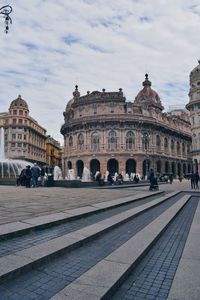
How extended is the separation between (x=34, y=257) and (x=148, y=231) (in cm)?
299

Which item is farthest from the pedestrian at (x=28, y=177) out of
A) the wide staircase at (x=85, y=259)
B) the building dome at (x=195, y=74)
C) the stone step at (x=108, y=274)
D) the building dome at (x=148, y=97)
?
the building dome at (x=148, y=97)

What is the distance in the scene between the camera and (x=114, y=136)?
5178 cm

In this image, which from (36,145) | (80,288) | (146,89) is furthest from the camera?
(36,145)

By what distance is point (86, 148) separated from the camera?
173 ft

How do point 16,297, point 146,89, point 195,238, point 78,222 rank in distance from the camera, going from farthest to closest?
point 146,89 → point 78,222 → point 195,238 → point 16,297

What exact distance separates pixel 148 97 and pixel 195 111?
15.1 meters

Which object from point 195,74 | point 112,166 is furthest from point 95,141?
point 195,74

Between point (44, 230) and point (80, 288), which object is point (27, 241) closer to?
point (44, 230)

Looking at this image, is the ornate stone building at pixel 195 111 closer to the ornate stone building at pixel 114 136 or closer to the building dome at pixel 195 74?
the building dome at pixel 195 74

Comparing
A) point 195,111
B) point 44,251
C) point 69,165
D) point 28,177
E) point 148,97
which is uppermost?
point 148,97

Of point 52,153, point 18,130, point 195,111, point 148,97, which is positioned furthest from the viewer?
point 52,153

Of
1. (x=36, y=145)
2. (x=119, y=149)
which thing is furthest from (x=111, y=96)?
(x=36, y=145)

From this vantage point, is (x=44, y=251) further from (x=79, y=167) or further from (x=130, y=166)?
(x=79, y=167)

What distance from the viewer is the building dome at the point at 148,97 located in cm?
5934
